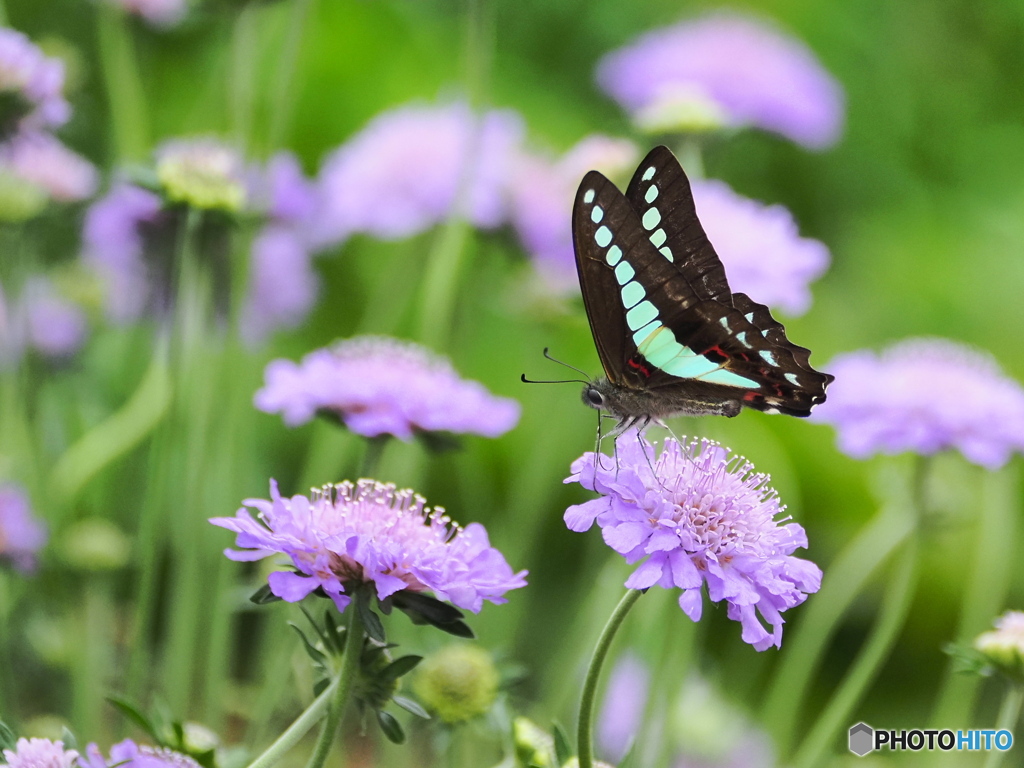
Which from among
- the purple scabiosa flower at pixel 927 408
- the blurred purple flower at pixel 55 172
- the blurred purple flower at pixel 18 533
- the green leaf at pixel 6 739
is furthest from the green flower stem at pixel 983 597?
the blurred purple flower at pixel 55 172

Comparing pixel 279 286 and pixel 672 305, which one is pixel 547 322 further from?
pixel 672 305

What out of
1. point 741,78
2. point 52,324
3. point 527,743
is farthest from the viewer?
point 741,78

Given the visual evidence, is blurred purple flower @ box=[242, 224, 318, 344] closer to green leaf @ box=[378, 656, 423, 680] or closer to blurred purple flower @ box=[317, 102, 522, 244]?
blurred purple flower @ box=[317, 102, 522, 244]

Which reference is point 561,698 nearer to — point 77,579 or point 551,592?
point 77,579

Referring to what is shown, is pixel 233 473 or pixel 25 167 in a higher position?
pixel 25 167

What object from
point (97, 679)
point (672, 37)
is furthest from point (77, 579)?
point (672, 37)

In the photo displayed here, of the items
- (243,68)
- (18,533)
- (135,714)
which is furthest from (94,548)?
(135,714)
